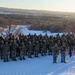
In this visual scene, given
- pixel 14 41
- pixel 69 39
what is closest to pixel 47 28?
pixel 69 39

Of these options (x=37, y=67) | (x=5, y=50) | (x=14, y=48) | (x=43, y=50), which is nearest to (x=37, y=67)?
(x=37, y=67)

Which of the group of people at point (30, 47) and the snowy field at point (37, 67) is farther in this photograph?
the group of people at point (30, 47)

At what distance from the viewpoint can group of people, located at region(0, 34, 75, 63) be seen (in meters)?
23.6

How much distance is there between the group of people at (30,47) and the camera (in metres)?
23.6

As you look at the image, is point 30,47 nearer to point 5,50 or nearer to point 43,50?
point 43,50

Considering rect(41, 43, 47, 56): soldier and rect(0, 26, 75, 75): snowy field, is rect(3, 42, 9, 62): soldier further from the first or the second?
rect(41, 43, 47, 56): soldier

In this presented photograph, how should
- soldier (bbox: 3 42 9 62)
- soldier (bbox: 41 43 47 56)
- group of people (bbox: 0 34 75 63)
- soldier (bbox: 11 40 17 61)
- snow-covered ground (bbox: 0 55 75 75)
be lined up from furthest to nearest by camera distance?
soldier (bbox: 41 43 47 56)
soldier (bbox: 11 40 17 61)
group of people (bbox: 0 34 75 63)
soldier (bbox: 3 42 9 62)
snow-covered ground (bbox: 0 55 75 75)

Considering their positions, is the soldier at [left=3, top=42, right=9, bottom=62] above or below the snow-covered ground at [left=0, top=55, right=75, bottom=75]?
above

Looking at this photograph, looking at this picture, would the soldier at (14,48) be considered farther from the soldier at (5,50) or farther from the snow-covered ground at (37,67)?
the soldier at (5,50)

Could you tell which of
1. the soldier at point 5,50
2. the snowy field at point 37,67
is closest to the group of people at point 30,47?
the soldier at point 5,50

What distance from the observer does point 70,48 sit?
87.4ft

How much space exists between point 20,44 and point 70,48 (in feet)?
15.8

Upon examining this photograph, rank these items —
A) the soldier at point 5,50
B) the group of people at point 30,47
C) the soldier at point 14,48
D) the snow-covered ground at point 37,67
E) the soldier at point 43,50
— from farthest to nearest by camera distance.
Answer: the soldier at point 43,50 < the soldier at point 14,48 < the group of people at point 30,47 < the soldier at point 5,50 < the snow-covered ground at point 37,67

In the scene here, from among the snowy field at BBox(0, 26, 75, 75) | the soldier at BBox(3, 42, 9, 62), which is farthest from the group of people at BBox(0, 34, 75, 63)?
the snowy field at BBox(0, 26, 75, 75)
